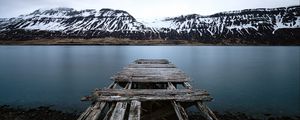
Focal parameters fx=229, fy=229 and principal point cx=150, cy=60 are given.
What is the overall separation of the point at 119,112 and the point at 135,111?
431 millimetres

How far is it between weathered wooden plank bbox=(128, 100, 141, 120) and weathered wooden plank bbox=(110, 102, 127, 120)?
0.21m

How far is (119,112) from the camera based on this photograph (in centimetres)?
612

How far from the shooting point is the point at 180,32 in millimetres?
194500

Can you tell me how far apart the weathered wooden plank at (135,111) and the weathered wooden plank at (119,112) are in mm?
209

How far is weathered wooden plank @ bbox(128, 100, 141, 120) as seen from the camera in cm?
570

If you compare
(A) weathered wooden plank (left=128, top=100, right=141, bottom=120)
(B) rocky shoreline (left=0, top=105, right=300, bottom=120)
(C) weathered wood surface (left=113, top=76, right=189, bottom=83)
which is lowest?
(B) rocky shoreline (left=0, top=105, right=300, bottom=120)

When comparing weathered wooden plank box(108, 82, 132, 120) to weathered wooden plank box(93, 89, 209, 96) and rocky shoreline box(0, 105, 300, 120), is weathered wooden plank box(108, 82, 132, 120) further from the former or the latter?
rocky shoreline box(0, 105, 300, 120)

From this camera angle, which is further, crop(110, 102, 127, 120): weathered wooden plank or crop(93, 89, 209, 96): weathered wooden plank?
crop(93, 89, 209, 96): weathered wooden plank

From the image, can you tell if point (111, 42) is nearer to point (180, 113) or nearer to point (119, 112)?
point (119, 112)

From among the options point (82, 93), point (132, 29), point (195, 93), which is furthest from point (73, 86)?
point (132, 29)

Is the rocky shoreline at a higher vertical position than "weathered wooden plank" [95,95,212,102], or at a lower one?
lower

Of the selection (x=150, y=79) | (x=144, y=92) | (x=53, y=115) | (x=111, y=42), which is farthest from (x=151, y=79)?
(x=111, y=42)

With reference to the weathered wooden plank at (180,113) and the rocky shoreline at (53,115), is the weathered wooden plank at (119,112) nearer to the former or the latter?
the weathered wooden plank at (180,113)

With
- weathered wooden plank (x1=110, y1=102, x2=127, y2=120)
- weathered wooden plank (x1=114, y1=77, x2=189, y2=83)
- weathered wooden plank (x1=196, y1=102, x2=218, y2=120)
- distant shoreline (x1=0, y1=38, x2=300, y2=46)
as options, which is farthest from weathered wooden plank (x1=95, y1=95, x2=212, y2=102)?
distant shoreline (x1=0, y1=38, x2=300, y2=46)
